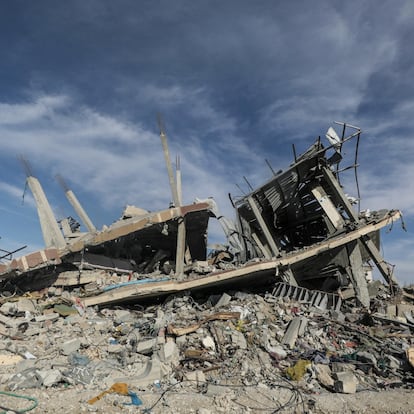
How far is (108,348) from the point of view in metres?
6.65

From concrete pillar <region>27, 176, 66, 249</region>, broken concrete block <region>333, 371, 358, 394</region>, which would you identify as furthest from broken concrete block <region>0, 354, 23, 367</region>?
broken concrete block <region>333, 371, 358, 394</region>

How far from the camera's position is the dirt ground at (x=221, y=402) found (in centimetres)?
436

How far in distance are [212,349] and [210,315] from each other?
47.4 inches

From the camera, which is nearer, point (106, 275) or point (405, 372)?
point (405, 372)

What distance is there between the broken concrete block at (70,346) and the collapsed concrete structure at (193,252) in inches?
89.5

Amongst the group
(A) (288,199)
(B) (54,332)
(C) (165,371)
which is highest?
(A) (288,199)

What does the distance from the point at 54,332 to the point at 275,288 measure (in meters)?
6.02

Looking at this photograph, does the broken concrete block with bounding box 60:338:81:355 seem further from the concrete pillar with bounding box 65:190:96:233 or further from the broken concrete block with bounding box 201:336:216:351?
the concrete pillar with bounding box 65:190:96:233

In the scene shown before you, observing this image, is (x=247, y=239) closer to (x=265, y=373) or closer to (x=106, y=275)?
(x=106, y=275)

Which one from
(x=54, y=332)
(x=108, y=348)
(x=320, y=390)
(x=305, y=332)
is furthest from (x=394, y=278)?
(x=54, y=332)

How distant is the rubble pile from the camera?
5227 mm

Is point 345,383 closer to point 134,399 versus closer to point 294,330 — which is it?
point 294,330

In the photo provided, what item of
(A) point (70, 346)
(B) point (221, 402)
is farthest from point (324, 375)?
(A) point (70, 346)

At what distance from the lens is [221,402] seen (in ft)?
15.4
